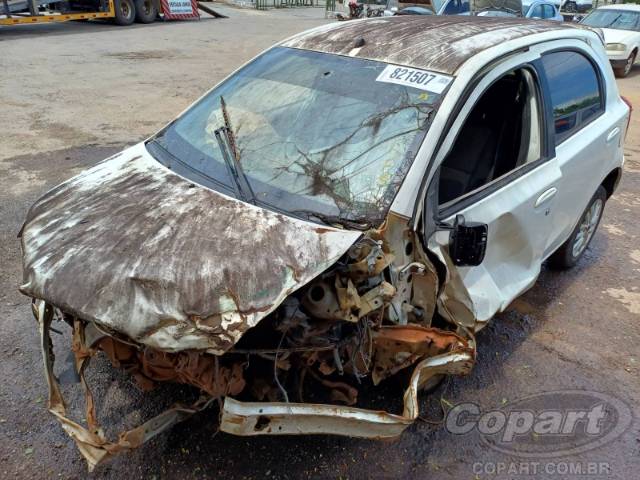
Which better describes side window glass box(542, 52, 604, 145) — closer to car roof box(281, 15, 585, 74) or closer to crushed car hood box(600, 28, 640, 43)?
car roof box(281, 15, 585, 74)

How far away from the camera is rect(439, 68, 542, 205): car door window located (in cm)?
310

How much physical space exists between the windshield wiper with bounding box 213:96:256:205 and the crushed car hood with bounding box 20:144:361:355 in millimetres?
94

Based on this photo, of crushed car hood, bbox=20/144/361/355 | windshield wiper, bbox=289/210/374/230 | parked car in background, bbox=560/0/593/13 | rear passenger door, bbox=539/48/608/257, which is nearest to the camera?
crushed car hood, bbox=20/144/361/355

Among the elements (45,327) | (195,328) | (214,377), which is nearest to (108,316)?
(195,328)

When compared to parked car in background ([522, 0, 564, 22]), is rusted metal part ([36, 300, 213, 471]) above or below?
below

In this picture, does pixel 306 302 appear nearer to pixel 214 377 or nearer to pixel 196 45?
pixel 214 377

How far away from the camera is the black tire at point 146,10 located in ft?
58.6

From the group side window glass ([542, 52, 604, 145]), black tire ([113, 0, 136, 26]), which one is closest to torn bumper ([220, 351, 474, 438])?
side window glass ([542, 52, 604, 145])

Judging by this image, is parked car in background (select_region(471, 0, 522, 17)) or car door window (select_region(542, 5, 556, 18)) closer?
parked car in background (select_region(471, 0, 522, 17))

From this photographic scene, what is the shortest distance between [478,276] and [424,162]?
0.71 metres

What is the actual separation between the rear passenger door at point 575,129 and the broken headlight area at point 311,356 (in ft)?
4.58

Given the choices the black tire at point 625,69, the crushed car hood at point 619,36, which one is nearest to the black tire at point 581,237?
the crushed car hood at point 619,36

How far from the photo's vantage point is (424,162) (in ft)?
8.04

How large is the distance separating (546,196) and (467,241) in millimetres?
938
